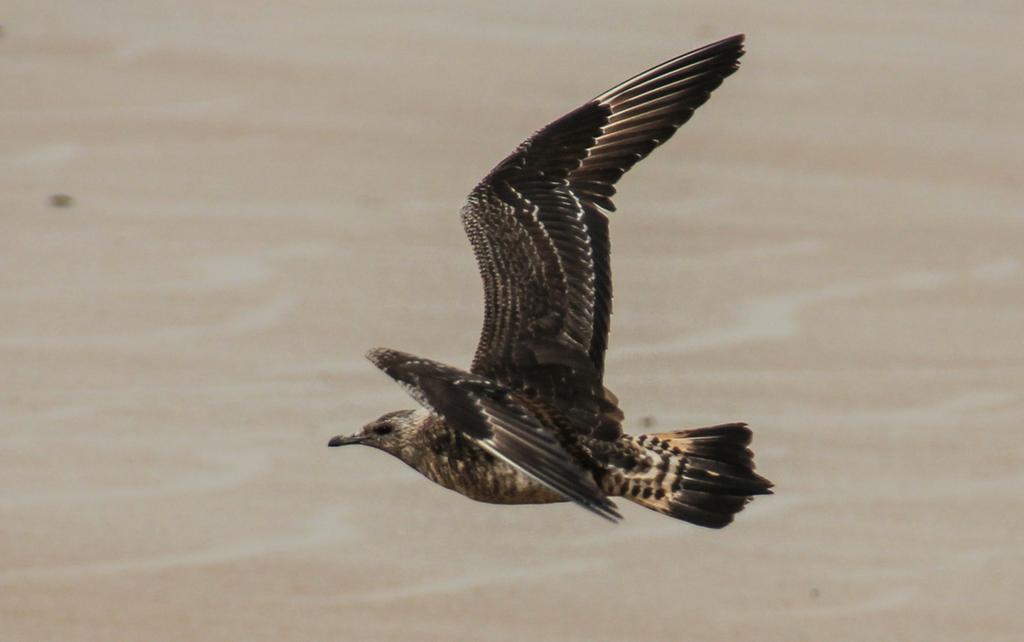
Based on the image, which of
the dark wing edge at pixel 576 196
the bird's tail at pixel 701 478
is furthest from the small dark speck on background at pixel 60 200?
the bird's tail at pixel 701 478

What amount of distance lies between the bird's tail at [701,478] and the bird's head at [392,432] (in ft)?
2.22

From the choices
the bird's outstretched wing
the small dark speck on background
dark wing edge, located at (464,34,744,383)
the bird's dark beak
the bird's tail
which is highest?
dark wing edge, located at (464,34,744,383)

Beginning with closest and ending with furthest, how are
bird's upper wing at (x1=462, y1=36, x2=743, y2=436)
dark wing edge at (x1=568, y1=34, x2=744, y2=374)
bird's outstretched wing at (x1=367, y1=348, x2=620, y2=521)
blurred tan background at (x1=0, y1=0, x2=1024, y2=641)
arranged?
bird's outstretched wing at (x1=367, y1=348, x2=620, y2=521), bird's upper wing at (x1=462, y1=36, x2=743, y2=436), dark wing edge at (x1=568, y1=34, x2=744, y2=374), blurred tan background at (x1=0, y1=0, x2=1024, y2=641)

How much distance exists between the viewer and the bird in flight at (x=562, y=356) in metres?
6.01

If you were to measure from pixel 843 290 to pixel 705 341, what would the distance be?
2.98 ft

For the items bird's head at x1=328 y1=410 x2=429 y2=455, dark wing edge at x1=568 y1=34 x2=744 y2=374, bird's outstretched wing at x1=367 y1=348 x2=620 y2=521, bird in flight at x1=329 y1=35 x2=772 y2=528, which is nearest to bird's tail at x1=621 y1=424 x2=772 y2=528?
bird in flight at x1=329 y1=35 x2=772 y2=528

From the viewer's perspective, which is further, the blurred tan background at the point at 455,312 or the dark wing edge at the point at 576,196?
the blurred tan background at the point at 455,312

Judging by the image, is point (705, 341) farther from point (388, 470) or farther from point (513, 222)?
point (513, 222)

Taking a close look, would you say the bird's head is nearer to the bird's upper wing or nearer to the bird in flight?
the bird in flight

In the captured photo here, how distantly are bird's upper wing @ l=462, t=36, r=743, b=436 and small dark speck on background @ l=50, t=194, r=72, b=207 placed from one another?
3824mm

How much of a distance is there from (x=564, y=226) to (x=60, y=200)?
415 cm

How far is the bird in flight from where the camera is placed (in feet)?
19.7

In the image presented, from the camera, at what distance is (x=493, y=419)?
18.2 feet

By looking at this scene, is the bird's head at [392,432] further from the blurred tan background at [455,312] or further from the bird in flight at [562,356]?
the blurred tan background at [455,312]
